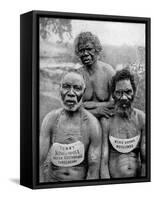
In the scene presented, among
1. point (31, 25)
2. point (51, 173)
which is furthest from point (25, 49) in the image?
point (51, 173)

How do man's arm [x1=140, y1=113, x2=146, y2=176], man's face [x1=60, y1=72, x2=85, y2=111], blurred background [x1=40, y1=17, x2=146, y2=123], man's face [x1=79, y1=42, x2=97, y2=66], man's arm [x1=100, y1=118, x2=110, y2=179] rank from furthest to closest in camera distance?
1. man's arm [x1=140, y1=113, x2=146, y2=176]
2. man's arm [x1=100, y1=118, x2=110, y2=179]
3. man's face [x1=79, y1=42, x2=97, y2=66]
4. man's face [x1=60, y1=72, x2=85, y2=111]
5. blurred background [x1=40, y1=17, x2=146, y2=123]

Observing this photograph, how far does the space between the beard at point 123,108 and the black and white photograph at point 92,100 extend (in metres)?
0.01

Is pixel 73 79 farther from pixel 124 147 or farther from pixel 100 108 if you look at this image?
pixel 124 147

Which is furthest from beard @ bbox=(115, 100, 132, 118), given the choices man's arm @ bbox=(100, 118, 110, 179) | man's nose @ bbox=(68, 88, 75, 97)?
man's nose @ bbox=(68, 88, 75, 97)

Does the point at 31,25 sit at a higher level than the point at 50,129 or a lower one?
higher

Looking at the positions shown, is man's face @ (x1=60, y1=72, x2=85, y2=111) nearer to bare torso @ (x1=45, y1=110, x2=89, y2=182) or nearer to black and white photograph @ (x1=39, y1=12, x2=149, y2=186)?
black and white photograph @ (x1=39, y1=12, x2=149, y2=186)

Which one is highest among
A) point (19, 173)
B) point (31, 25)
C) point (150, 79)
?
point (31, 25)

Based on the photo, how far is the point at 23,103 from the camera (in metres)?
8.59

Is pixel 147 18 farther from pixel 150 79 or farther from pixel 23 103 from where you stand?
pixel 23 103

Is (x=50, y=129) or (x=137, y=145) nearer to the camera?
(x=50, y=129)

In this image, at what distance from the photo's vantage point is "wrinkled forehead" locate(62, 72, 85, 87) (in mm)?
8508

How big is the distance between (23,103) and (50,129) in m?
0.47

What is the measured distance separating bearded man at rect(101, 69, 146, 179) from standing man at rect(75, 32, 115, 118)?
98mm

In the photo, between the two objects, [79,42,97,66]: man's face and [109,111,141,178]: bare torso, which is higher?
[79,42,97,66]: man's face
